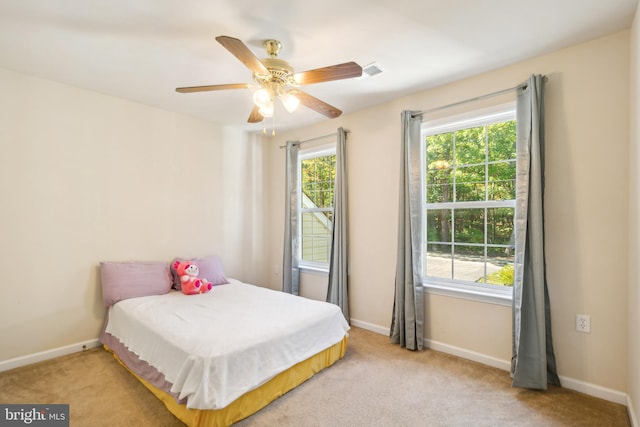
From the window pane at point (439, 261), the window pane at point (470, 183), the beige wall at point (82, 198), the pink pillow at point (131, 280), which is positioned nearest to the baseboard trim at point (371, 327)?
the window pane at point (439, 261)

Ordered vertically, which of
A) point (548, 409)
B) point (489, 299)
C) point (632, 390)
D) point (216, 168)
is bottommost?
point (548, 409)

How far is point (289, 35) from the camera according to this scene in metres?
2.08

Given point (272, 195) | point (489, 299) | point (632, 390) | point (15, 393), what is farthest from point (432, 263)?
point (15, 393)

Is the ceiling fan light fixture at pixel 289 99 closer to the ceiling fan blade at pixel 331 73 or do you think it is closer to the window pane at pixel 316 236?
the ceiling fan blade at pixel 331 73

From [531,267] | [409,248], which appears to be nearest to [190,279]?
[409,248]

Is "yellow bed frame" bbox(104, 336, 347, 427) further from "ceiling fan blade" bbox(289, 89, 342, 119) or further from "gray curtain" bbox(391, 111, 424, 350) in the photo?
"ceiling fan blade" bbox(289, 89, 342, 119)

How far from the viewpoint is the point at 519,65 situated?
8.08 feet

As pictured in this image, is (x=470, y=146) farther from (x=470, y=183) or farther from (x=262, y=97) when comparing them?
(x=262, y=97)

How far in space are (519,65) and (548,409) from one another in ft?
8.33

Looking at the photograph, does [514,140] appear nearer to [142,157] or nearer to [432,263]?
[432,263]

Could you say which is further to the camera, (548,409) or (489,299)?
(489,299)

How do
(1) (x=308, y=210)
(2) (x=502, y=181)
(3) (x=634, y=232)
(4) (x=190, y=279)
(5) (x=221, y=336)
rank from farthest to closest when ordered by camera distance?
(1) (x=308, y=210), (4) (x=190, y=279), (2) (x=502, y=181), (5) (x=221, y=336), (3) (x=634, y=232)

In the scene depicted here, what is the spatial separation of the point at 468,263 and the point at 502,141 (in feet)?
3.70

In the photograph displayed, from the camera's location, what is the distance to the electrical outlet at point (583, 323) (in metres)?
2.15
